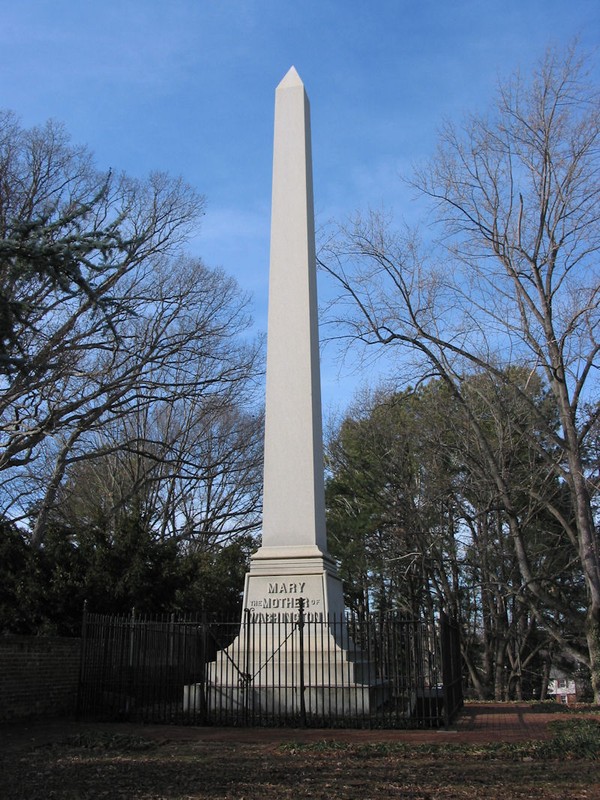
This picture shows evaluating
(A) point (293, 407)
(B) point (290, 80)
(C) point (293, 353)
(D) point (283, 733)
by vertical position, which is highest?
(B) point (290, 80)

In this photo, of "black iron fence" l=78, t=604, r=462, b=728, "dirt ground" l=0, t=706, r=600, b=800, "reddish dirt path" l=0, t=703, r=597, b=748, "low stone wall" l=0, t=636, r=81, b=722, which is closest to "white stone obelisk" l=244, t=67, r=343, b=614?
"black iron fence" l=78, t=604, r=462, b=728

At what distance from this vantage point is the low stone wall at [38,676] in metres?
11.8

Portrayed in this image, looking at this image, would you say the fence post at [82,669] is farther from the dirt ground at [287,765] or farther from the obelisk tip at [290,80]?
the obelisk tip at [290,80]

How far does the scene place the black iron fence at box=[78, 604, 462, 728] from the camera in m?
11.5

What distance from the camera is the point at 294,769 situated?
742 centimetres

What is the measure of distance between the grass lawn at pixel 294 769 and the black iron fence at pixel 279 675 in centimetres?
219

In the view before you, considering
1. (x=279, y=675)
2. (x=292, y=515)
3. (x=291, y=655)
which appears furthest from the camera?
(x=292, y=515)

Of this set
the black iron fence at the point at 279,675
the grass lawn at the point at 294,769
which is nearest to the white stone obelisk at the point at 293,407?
the black iron fence at the point at 279,675

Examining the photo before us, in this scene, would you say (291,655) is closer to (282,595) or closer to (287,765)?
(282,595)

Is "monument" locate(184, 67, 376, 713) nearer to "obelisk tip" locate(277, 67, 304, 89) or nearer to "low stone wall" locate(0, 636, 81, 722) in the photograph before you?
"obelisk tip" locate(277, 67, 304, 89)

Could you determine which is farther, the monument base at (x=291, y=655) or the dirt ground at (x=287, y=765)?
the monument base at (x=291, y=655)

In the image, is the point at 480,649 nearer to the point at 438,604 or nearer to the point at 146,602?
the point at 438,604

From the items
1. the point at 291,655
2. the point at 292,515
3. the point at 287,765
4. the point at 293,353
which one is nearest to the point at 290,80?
the point at 293,353

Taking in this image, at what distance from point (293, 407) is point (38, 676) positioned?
20.7 ft
